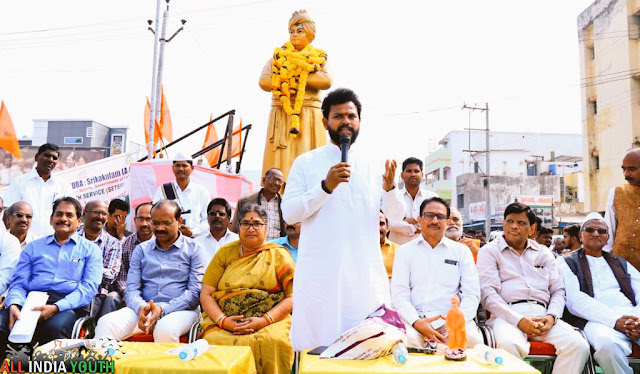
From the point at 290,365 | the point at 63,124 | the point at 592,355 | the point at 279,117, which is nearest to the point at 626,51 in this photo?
the point at 279,117

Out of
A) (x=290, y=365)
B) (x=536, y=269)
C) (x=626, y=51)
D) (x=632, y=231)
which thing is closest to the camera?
(x=290, y=365)

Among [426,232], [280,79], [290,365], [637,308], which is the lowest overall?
[290,365]

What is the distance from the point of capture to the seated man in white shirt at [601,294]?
3.71m

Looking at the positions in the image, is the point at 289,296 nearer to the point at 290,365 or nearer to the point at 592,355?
the point at 290,365

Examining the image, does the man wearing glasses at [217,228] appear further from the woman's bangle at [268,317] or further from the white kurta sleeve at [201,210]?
the woman's bangle at [268,317]

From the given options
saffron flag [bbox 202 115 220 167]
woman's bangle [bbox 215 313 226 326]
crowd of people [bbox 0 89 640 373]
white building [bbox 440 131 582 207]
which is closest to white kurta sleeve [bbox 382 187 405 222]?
crowd of people [bbox 0 89 640 373]

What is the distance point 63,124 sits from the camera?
39.6 meters

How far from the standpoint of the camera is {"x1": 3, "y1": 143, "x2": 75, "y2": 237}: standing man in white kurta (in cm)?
572

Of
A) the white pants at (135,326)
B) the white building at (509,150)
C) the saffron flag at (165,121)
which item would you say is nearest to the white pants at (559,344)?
the white pants at (135,326)

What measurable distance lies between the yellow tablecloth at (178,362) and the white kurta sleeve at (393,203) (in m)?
1.16

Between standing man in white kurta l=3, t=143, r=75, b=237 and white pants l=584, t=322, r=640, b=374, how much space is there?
5.66m

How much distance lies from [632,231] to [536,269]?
1.18 metres

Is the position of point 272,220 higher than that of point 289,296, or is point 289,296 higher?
point 272,220

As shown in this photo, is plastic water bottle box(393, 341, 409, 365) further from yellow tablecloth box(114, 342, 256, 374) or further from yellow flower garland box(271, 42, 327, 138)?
yellow flower garland box(271, 42, 327, 138)
